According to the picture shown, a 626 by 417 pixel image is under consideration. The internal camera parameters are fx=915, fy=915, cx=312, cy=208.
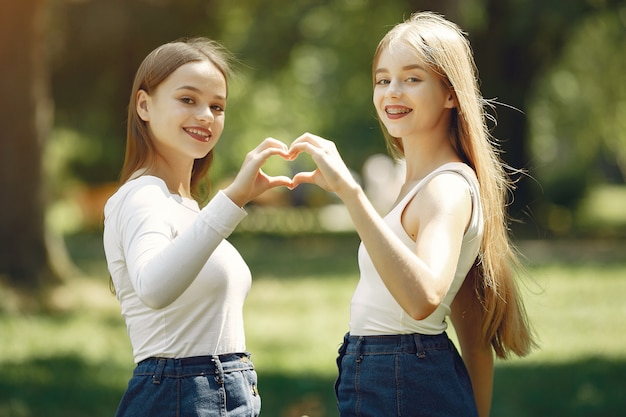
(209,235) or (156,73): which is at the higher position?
(156,73)

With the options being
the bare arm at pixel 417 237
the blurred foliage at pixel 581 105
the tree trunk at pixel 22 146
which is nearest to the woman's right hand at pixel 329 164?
the bare arm at pixel 417 237

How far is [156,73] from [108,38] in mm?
20817

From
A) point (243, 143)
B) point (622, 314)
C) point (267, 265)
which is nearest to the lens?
point (622, 314)

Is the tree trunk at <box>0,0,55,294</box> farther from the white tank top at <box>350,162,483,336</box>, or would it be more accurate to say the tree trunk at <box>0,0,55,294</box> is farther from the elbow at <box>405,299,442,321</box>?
the elbow at <box>405,299,442,321</box>

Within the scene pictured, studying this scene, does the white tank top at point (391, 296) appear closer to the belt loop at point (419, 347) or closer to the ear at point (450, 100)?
the belt loop at point (419, 347)

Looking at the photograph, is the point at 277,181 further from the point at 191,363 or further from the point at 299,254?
the point at 299,254

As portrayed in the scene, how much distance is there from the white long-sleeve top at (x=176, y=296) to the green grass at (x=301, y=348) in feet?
3.81

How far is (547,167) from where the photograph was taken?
27844 millimetres

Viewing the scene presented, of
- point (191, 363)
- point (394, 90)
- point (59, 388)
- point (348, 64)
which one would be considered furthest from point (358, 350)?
point (348, 64)

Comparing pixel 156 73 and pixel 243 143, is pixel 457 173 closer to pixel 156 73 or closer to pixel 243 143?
pixel 156 73

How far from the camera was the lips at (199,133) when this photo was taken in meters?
3.01

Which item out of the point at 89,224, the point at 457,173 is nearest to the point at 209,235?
the point at 457,173

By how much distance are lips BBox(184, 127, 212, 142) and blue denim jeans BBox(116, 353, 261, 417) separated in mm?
721

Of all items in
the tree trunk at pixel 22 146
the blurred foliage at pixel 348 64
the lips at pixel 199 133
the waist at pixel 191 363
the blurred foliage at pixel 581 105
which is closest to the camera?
the waist at pixel 191 363
